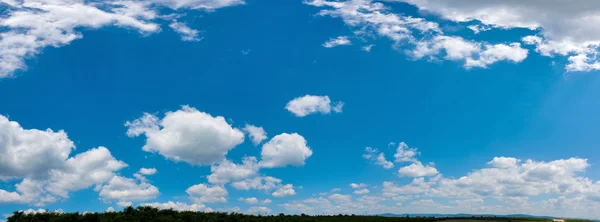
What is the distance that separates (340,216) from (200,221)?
38237 mm

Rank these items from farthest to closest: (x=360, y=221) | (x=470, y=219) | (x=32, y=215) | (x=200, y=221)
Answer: (x=470, y=219)
(x=360, y=221)
(x=200, y=221)
(x=32, y=215)

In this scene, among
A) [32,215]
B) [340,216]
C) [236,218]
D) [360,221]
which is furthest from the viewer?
[340,216]

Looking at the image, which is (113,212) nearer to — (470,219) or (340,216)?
(340,216)

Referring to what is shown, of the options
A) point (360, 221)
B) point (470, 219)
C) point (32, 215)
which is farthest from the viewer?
point (470, 219)

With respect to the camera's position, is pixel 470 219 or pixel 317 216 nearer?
pixel 317 216

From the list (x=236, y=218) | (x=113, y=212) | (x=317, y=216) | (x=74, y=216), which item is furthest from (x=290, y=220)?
(x=74, y=216)

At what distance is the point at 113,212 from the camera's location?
5456 cm

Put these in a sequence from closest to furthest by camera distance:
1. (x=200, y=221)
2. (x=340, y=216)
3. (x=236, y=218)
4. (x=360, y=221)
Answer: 1. (x=200, y=221)
2. (x=236, y=218)
3. (x=360, y=221)
4. (x=340, y=216)

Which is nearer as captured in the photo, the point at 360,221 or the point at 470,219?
the point at 360,221

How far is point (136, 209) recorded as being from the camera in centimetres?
5666

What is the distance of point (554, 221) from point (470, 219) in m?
17.7

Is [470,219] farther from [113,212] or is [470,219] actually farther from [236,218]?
[113,212]

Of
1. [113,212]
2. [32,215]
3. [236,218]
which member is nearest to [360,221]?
[236,218]

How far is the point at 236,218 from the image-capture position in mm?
65188
